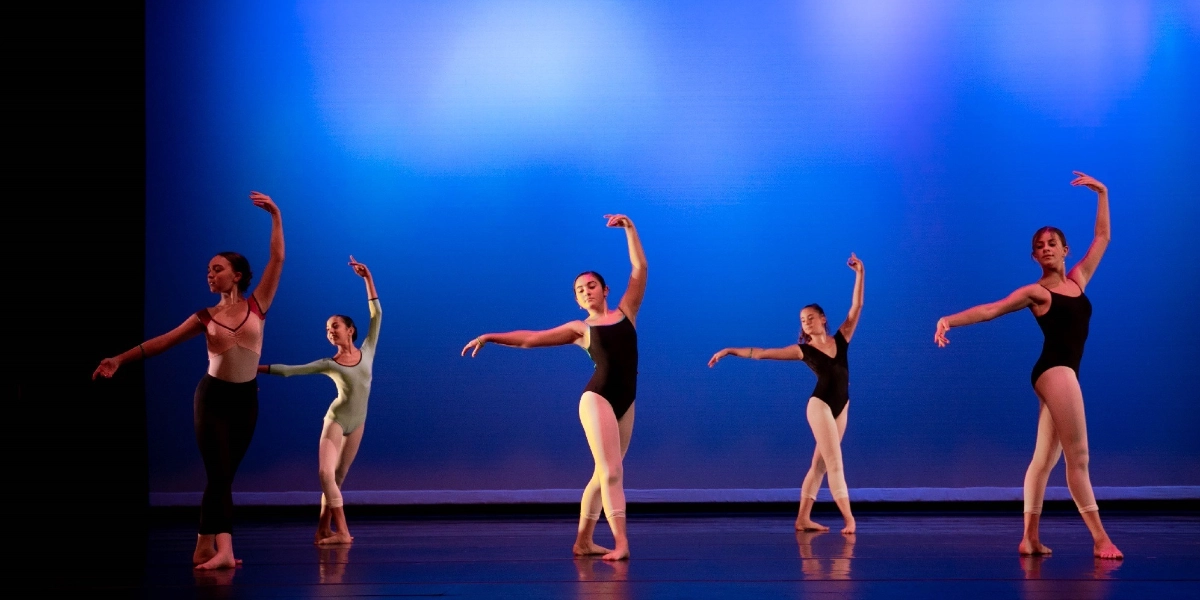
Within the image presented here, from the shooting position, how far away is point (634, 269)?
12.7 ft

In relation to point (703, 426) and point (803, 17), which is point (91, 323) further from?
point (803, 17)

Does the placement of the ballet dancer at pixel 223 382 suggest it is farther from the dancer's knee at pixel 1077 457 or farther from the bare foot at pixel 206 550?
the dancer's knee at pixel 1077 457

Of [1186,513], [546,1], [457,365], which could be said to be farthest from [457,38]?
[1186,513]

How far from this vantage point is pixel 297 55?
6875 millimetres

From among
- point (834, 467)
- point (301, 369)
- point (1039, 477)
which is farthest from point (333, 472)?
Result: point (1039, 477)

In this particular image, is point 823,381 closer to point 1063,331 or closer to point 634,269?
point 1063,331

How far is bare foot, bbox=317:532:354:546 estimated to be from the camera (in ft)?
15.3

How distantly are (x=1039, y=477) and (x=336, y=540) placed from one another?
313 centimetres

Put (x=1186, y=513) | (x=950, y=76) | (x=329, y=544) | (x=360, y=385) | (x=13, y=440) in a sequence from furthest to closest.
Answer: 1. (x=950, y=76)
2. (x=1186, y=513)
3. (x=13, y=440)
4. (x=360, y=385)
5. (x=329, y=544)

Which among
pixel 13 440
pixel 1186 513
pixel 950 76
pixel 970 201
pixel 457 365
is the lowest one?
pixel 1186 513

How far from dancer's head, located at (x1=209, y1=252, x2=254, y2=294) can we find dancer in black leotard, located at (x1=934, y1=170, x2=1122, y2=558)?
2.64 metres

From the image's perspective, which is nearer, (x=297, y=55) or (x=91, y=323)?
(x=91, y=323)

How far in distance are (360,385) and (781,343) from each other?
9.62 feet

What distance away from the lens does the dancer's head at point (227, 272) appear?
12.0 ft
